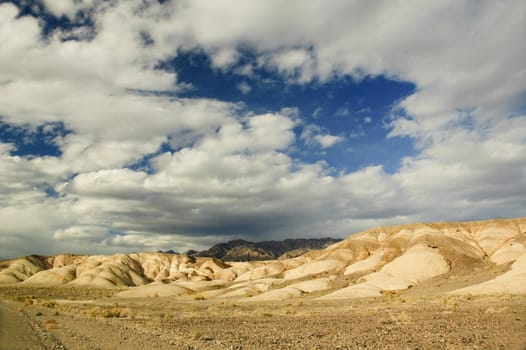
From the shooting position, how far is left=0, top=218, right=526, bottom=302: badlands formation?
71975 millimetres

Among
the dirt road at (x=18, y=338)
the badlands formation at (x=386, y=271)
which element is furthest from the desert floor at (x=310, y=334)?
the badlands formation at (x=386, y=271)

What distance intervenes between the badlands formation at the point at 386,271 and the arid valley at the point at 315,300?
1.18 feet

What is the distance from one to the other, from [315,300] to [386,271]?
33.4 m

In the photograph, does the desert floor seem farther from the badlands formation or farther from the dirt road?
the badlands formation

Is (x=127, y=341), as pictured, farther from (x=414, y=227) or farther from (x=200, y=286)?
(x=414, y=227)

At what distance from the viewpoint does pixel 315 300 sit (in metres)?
64.4

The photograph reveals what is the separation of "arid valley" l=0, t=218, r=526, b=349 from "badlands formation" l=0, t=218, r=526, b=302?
360 mm

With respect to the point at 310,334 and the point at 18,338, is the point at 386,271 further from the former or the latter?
the point at 18,338

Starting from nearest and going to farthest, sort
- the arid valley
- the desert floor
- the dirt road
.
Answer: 1. the dirt road
2. the desert floor
3. the arid valley

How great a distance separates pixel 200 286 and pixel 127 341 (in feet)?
317

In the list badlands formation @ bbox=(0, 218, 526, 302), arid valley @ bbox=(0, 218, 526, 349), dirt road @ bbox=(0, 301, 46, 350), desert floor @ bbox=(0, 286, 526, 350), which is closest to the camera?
dirt road @ bbox=(0, 301, 46, 350)

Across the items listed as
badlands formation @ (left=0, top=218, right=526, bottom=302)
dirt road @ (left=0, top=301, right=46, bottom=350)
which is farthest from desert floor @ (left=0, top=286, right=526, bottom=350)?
badlands formation @ (left=0, top=218, right=526, bottom=302)

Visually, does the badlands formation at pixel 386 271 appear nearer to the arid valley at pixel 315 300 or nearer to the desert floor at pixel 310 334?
the arid valley at pixel 315 300

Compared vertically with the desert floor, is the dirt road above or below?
above
